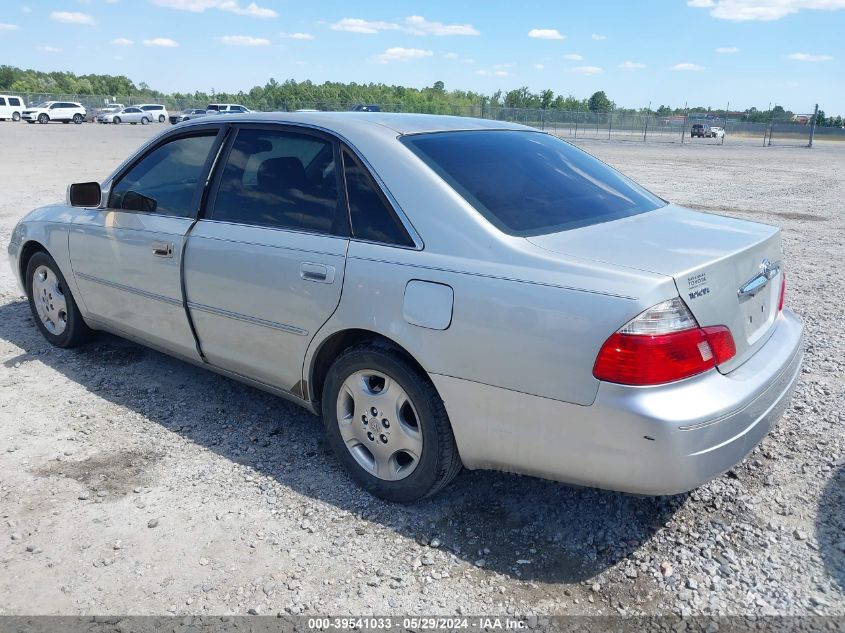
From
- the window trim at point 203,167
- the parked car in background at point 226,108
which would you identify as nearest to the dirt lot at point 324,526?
the window trim at point 203,167

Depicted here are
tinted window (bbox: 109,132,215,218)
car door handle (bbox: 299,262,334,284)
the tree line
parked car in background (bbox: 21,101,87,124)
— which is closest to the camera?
car door handle (bbox: 299,262,334,284)

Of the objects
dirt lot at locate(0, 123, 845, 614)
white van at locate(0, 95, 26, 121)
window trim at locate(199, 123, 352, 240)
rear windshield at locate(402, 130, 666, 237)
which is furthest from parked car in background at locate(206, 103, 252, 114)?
rear windshield at locate(402, 130, 666, 237)

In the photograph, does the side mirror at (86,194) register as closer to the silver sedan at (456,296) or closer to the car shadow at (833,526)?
the silver sedan at (456,296)

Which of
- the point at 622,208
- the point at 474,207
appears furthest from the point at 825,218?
the point at 474,207

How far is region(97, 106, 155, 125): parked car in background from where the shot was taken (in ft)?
157

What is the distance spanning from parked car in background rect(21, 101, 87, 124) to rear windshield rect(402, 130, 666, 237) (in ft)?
166

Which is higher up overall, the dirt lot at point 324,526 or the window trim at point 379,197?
the window trim at point 379,197

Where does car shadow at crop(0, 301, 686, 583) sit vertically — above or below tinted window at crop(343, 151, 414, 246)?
below

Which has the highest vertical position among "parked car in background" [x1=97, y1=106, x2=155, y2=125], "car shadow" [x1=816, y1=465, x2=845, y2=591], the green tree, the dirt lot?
the green tree

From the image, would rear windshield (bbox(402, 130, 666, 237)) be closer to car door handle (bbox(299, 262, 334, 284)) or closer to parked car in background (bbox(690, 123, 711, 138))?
car door handle (bbox(299, 262, 334, 284))

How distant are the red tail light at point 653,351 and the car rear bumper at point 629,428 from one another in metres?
0.04

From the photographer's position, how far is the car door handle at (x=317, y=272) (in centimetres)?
307

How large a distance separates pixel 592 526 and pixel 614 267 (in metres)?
1.23

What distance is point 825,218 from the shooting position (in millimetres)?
11141
